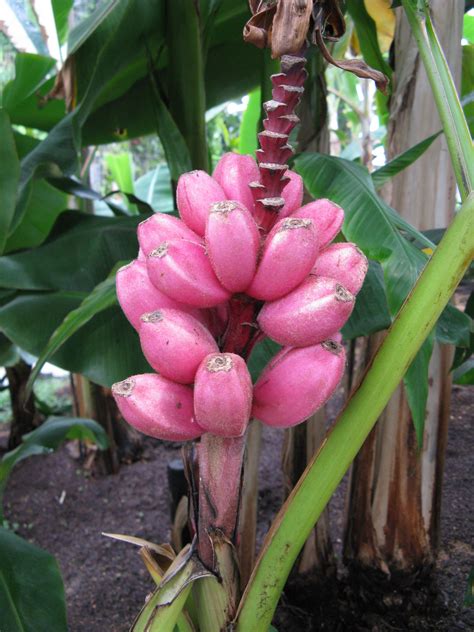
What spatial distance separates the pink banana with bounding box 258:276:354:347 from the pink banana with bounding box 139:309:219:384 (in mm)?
38

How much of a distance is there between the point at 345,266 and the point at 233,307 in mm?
67

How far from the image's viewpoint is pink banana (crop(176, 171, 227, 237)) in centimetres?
31

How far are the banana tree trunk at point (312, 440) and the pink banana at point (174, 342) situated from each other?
65cm

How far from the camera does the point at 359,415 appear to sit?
12.1 inches

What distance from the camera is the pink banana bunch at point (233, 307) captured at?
0.27 meters

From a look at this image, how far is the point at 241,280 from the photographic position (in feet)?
0.94

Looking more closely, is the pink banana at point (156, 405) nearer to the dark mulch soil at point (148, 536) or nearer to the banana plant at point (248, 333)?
the banana plant at point (248, 333)

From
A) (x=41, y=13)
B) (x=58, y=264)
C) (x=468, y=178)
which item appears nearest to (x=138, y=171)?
(x=41, y=13)

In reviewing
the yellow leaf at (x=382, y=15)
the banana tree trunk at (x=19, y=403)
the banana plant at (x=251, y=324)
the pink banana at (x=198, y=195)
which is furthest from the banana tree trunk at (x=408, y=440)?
the banana tree trunk at (x=19, y=403)

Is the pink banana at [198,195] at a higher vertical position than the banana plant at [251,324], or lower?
higher

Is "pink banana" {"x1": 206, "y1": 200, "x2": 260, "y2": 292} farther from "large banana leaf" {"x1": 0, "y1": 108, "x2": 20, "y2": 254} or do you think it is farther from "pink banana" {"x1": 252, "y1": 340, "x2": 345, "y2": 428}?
"large banana leaf" {"x1": 0, "y1": 108, "x2": 20, "y2": 254}

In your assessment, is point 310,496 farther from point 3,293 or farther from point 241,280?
point 3,293

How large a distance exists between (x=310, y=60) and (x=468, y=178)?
50 cm

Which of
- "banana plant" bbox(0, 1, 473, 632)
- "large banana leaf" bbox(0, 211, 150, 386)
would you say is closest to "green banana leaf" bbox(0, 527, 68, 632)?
"large banana leaf" bbox(0, 211, 150, 386)
